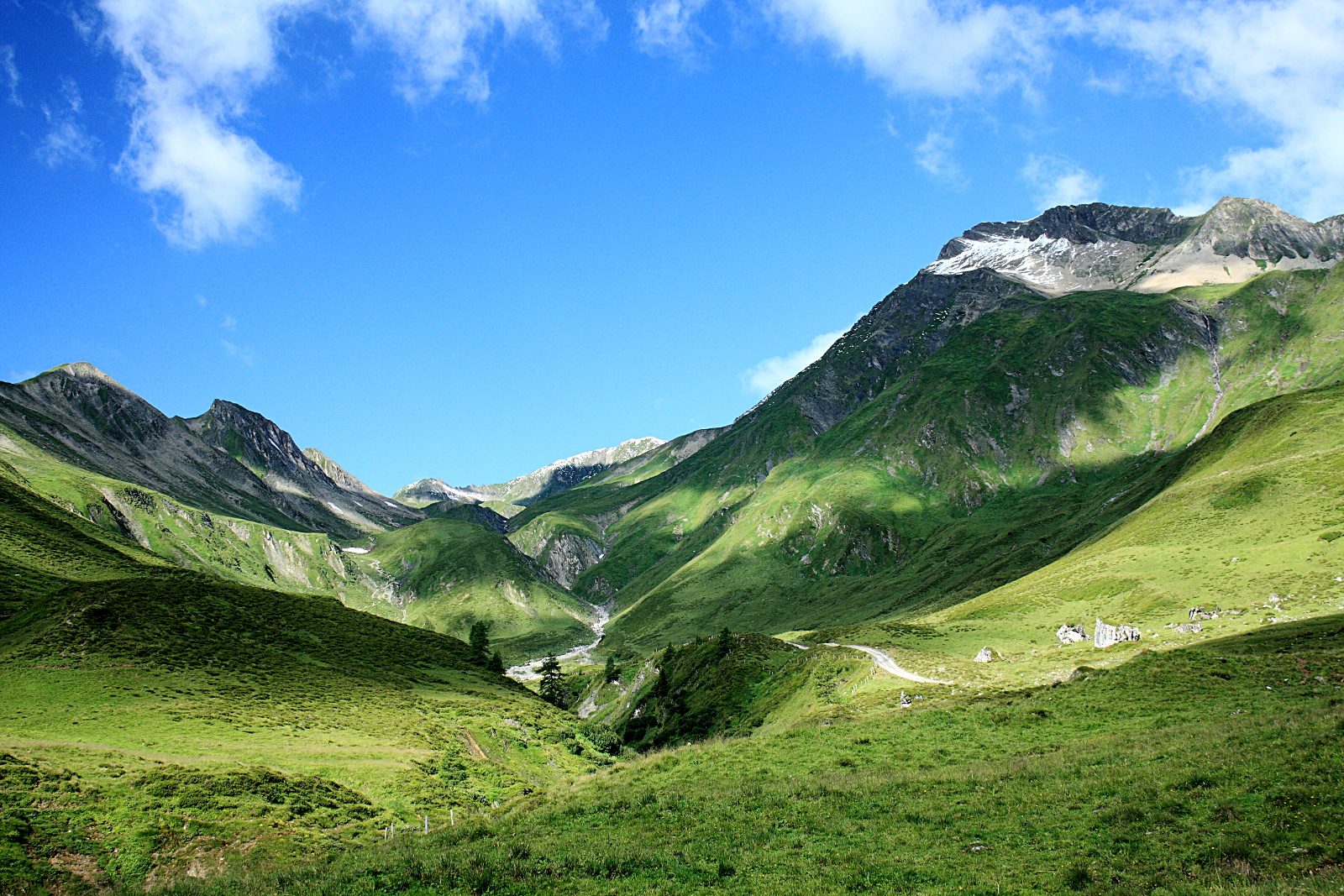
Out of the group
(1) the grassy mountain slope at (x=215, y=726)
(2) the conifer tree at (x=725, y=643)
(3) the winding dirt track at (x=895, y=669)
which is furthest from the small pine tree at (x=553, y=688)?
(3) the winding dirt track at (x=895, y=669)

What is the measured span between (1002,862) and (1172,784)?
775cm

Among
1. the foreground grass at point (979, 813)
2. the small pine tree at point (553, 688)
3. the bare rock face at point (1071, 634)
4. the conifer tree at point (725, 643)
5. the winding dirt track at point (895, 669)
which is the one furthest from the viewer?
the small pine tree at point (553, 688)

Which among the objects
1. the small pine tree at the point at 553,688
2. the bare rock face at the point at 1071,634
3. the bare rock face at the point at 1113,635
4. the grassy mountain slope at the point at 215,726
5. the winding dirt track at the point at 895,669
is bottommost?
the bare rock face at the point at 1071,634

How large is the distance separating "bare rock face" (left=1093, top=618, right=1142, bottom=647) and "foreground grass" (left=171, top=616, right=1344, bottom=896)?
26131 millimetres

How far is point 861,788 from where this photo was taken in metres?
31.5

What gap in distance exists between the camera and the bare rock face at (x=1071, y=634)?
81.4 meters

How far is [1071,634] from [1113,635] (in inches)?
549

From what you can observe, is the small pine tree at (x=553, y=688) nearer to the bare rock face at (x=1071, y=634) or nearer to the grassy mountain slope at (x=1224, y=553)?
the grassy mountain slope at (x=1224, y=553)

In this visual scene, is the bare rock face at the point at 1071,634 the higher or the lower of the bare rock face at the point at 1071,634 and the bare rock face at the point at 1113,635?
the lower

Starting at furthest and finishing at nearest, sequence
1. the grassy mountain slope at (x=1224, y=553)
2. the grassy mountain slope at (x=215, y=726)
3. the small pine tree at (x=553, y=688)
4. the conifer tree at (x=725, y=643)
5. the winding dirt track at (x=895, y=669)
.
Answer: the small pine tree at (x=553, y=688)
the conifer tree at (x=725, y=643)
the grassy mountain slope at (x=1224, y=553)
the winding dirt track at (x=895, y=669)
the grassy mountain slope at (x=215, y=726)

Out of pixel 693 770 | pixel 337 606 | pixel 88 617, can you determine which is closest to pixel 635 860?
pixel 693 770

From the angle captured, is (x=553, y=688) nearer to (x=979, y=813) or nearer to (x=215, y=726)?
(x=215, y=726)

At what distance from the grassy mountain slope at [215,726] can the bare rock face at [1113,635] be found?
5255 centimetres

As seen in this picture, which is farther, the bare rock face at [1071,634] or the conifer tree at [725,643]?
the conifer tree at [725,643]
